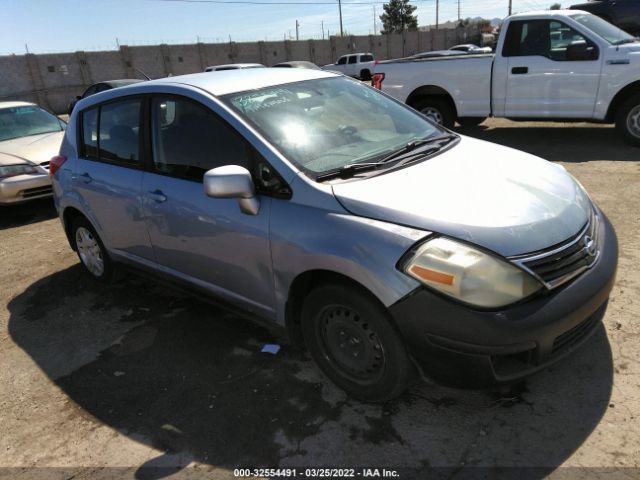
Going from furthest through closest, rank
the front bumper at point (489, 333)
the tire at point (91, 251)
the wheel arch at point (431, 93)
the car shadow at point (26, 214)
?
the wheel arch at point (431, 93)
the car shadow at point (26, 214)
the tire at point (91, 251)
the front bumper at point (489, 333)

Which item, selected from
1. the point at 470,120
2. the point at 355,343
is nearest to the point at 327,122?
the point at 355,343

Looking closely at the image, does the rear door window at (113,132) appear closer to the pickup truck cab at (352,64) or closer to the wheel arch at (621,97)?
the wheel arch at (621,97)

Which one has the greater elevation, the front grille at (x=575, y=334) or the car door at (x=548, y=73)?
the car door at (x=548, y=73)

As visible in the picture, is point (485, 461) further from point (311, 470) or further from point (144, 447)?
point (144, 447)

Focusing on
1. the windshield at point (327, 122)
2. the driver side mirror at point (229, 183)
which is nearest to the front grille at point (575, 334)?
the windshield at point (327, 122)

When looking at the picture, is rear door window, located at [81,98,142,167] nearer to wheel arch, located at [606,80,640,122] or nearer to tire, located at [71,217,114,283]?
tire, located at [71,217,114,283]

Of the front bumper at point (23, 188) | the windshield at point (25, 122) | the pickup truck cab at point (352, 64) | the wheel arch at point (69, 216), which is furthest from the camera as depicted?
the pickup truck cab at point (352, 64)

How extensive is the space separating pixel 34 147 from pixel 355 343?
6952mm

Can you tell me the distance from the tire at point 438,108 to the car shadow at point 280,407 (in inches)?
260

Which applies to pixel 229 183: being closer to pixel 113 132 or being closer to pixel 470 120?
pixel 113 132

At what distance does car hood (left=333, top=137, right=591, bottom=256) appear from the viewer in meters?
2.41

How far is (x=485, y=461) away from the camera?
7.87 ft

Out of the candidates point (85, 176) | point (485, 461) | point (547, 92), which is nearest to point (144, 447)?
point (485, 461)

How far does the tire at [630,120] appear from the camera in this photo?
7.55m
